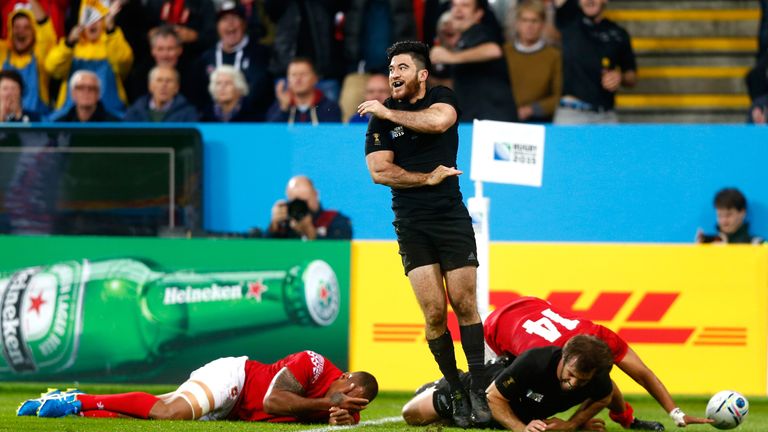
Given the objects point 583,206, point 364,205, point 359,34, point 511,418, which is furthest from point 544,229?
point 511,418

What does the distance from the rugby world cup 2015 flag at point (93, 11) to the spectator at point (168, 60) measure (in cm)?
62

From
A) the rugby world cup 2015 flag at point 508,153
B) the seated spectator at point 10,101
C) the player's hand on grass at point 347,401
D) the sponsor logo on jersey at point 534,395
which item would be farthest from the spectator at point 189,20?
the sponsor logo on jersey at point 534,395

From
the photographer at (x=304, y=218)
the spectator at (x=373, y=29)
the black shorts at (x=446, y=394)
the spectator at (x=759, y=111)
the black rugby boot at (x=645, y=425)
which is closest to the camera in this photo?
the black shorts at (x=446, y=394)

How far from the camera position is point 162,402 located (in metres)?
9.98

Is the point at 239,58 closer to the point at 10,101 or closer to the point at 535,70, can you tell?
the point at 10,101

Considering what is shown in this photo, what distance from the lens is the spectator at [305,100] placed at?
48.1 feet

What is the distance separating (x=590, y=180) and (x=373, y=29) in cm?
308

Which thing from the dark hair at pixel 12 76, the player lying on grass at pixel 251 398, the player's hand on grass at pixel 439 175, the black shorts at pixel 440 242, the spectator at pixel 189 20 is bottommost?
the player lying on grass at pixel 251 398

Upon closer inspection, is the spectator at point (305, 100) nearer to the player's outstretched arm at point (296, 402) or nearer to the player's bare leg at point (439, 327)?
the player's outstretched arm at point (296, 402)

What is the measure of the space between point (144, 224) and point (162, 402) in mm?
3977

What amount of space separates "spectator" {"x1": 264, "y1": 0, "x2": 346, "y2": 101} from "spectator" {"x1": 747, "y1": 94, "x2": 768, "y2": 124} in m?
4.30

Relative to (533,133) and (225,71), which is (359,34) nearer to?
(225,71)

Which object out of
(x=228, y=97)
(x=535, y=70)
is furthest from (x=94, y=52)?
(x=535, y=70)

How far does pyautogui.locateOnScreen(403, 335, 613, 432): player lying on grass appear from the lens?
8.67 metres
